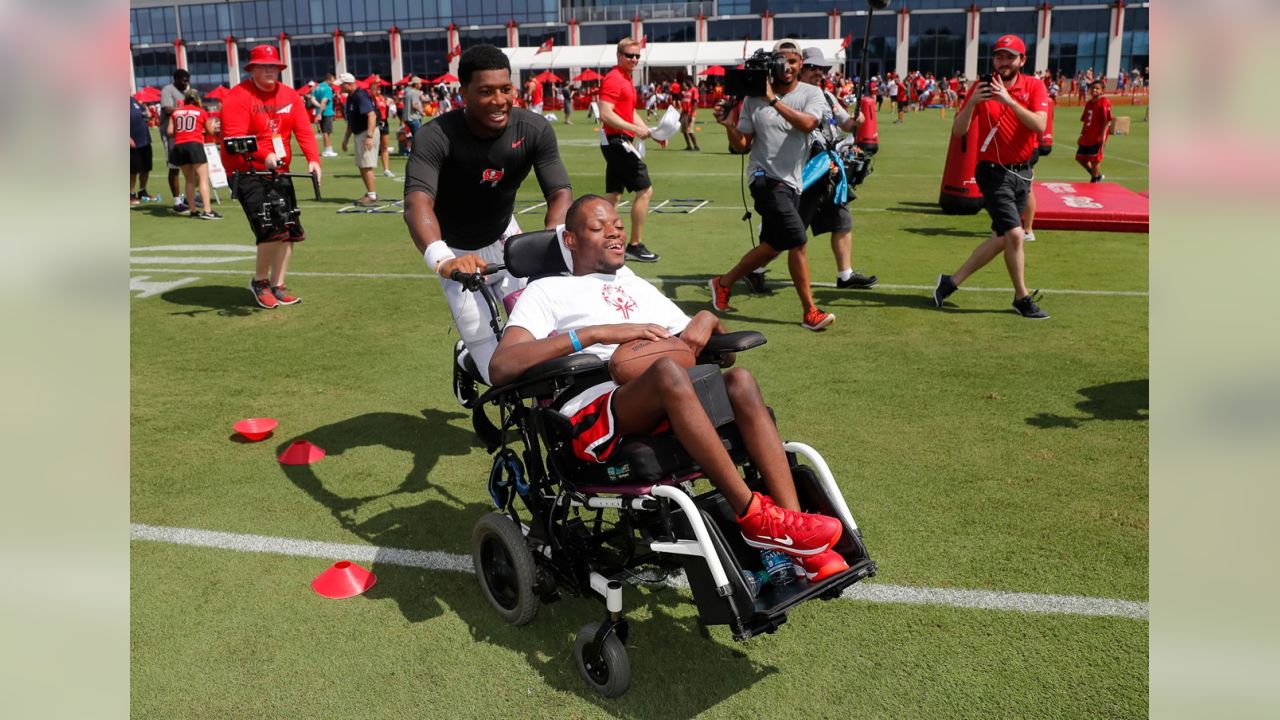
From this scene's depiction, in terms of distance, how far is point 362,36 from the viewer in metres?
84.3

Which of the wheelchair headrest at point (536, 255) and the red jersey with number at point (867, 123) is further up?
the red jersey with number at point (867, 123)

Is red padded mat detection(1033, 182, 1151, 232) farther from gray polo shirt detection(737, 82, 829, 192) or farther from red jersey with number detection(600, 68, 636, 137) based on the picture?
gray polo shirt detection(737, 82, 829, 192)

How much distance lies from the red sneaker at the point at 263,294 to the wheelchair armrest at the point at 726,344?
247 inches

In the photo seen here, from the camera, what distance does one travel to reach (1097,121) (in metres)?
16.1

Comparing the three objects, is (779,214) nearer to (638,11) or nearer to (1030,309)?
(1030,309)

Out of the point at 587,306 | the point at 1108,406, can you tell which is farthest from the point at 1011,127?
the point at 587,306

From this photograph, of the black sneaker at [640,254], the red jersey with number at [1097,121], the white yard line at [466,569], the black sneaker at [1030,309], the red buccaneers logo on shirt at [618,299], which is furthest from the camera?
the red jersey with number at [1097,121]

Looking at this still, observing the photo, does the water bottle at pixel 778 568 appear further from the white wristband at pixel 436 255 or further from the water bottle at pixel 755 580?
the white wristband at pixel 436 255

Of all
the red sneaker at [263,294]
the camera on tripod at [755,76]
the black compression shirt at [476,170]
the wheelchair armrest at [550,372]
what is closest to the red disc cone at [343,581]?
the wheelchair armrest at [550,372]

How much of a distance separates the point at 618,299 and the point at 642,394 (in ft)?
2.41

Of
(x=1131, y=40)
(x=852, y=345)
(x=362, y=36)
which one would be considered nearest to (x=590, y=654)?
(x=852, y=345)

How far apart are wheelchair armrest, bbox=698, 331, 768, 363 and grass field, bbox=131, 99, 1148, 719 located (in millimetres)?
961

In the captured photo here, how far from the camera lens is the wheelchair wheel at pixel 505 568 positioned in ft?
11.8
